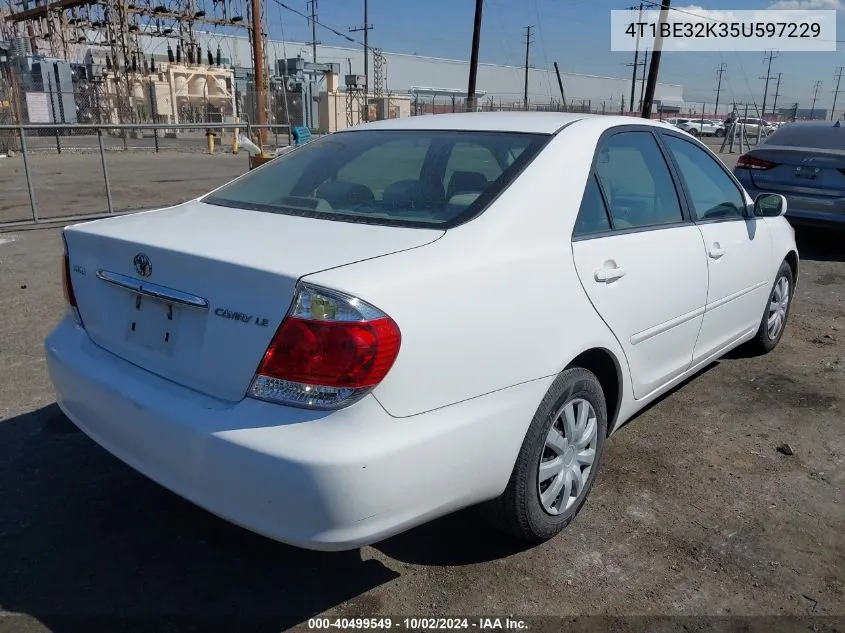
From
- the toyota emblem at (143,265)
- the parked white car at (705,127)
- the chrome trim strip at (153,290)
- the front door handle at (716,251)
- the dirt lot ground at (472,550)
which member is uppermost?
the toyota emblem at (143,265)

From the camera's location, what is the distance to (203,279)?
2.15 meters

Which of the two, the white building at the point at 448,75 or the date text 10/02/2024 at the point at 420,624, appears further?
the white building at the point at 448,75

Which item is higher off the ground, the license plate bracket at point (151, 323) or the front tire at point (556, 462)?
the license plate bracket at point (151, 323)

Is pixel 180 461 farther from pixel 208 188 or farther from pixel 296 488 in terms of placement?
pixel 208 188

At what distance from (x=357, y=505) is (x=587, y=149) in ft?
5.84

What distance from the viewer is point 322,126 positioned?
41.8 m

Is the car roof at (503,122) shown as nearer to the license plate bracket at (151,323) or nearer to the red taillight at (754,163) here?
the license plate bracket at (151,323)

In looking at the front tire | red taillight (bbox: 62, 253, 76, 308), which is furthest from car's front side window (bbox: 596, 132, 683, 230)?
red taillight (bbox: 62, 253, 76, 308)

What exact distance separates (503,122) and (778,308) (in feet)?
9.12

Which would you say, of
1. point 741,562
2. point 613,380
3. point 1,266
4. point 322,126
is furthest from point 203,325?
point 322,126

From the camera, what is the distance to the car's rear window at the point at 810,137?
8.22 m

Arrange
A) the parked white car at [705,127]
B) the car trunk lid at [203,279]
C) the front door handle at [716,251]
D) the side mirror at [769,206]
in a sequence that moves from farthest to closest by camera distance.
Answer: the parked white car at [705,127], the side mirror at [769,206], the front door handle at [716,251], the car trunk lid at [203,279]

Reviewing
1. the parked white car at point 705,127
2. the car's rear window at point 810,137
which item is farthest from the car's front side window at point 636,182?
the parked white car at point 705,127

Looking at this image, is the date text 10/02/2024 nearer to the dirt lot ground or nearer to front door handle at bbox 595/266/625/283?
the dirt lot ground
